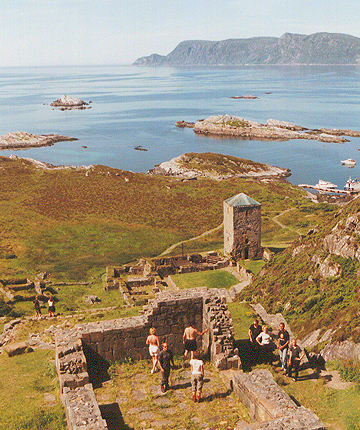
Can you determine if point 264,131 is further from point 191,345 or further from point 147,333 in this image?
point 191,345

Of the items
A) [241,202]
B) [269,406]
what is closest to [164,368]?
[269,406]

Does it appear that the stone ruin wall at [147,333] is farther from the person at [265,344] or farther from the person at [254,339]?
the person at [265,344]

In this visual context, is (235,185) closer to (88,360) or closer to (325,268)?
(325,268)

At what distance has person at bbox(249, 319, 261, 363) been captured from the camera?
14.3 m

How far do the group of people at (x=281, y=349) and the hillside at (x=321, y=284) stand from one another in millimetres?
2454

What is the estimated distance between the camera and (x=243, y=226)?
135ft

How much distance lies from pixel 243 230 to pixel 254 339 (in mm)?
27301

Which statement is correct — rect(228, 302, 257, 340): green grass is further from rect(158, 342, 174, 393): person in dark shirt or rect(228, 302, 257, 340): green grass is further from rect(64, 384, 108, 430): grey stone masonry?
rect(64, 384, 108, 430): grey stone masonry

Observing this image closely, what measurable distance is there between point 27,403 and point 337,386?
8.31 metres

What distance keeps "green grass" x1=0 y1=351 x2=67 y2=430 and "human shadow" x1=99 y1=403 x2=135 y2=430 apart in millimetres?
1034

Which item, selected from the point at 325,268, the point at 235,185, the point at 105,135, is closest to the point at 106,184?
the point at 235,185

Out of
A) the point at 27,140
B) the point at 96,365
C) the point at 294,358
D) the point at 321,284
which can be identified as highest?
the point at 294,358

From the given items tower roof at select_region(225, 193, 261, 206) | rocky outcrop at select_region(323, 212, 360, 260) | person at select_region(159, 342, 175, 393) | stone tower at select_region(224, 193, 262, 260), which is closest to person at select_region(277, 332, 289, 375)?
person at select_region(159, 342, 175, 393)

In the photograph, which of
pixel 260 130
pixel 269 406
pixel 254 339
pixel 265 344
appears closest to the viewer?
pixel 269 406
